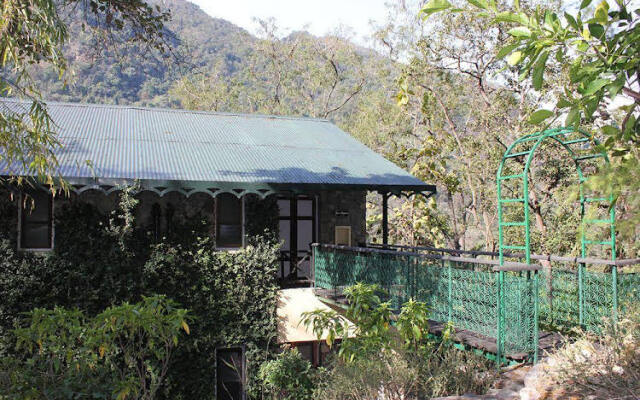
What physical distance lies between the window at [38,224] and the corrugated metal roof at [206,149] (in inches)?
42.8

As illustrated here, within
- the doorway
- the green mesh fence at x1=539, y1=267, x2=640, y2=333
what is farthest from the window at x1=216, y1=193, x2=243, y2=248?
the green mesh fence at x1=539, y1=267, x2=640, y2=333

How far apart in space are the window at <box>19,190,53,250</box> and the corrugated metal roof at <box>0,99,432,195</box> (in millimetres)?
1087

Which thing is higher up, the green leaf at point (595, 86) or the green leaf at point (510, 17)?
the green leaf at point (510, 17)

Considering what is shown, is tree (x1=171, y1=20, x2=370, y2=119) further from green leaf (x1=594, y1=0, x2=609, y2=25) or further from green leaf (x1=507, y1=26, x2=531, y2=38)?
green leaf (x1=594, y1=0, x2=609, y2=25)

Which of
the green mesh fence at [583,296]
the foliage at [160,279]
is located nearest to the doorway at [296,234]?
the foliage at [160,279]

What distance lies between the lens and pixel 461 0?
20219mm

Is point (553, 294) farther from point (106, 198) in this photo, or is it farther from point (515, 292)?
point (106, 198)

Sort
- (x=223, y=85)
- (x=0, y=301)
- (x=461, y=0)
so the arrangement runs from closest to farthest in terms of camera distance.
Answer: (x=0, y=301)
(x=461, y=0)
(x=223, y=85)

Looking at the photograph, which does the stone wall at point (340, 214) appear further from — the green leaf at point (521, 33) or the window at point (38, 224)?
the green leaf at point (521, 33)

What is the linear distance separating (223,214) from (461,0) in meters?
12.8

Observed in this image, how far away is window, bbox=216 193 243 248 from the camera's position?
13.1 metres

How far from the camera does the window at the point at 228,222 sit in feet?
42.9

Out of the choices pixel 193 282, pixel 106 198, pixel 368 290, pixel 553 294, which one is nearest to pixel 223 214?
pixel 193 282

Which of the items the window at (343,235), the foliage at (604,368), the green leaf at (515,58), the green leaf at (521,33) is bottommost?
the foliage at (604,368)
